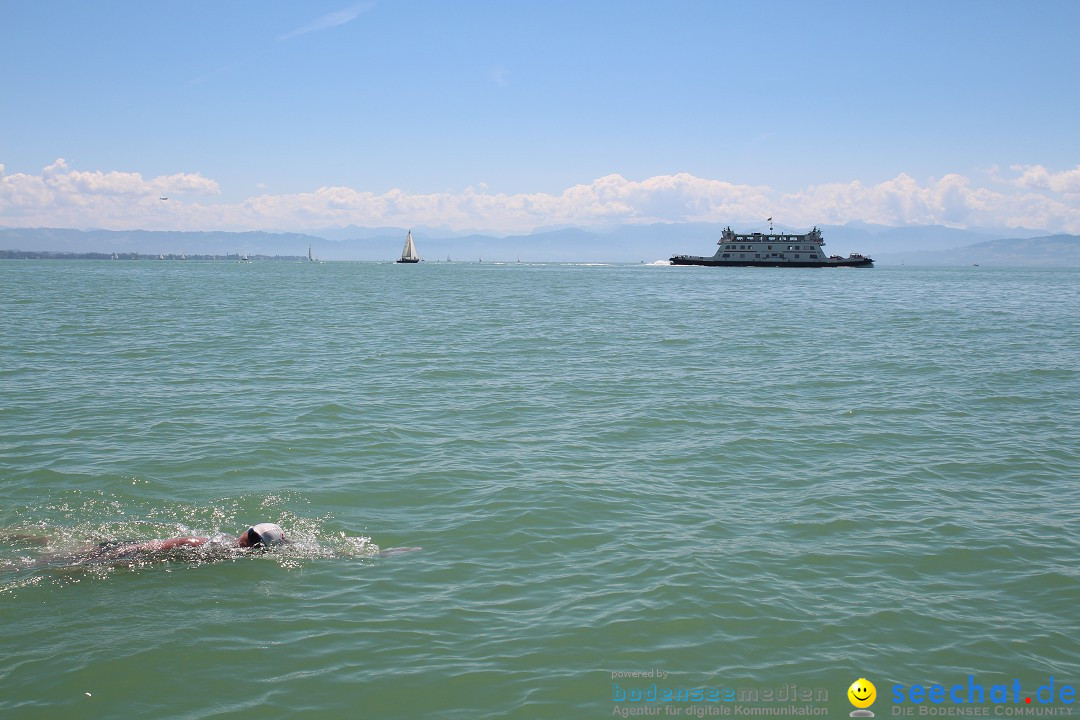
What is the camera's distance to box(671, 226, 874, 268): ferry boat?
150 m

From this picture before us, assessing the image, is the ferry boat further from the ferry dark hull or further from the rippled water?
the rippled water

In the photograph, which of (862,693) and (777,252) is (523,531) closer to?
(862,693)

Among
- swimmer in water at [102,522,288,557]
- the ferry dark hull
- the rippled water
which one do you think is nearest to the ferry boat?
the ferry dark hull

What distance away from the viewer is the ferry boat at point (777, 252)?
493 feet

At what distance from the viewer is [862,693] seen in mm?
7434

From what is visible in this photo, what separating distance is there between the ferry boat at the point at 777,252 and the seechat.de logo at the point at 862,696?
485 ft

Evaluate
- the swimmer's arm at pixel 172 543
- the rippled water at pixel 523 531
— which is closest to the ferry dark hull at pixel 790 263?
the rippled water at pixel 523 531

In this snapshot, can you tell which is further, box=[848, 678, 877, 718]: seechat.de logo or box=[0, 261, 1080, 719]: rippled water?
box=[0, 261, 1080, 719]: rippled water

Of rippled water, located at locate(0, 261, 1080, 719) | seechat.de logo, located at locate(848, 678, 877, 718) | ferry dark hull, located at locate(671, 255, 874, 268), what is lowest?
seechat.de logo, located at locate(848, 678, 877, 718)

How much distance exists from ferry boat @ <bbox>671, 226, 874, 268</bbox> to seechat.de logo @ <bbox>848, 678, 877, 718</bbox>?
147870mm

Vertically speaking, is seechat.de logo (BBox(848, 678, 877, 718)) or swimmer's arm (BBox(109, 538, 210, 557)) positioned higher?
swimmer's arm (BBox(109, 538, 210, 557))

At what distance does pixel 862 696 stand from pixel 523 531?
5589 mm

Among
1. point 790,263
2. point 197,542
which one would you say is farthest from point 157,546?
point 790,263

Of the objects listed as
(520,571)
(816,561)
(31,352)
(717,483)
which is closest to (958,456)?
(717,483)
